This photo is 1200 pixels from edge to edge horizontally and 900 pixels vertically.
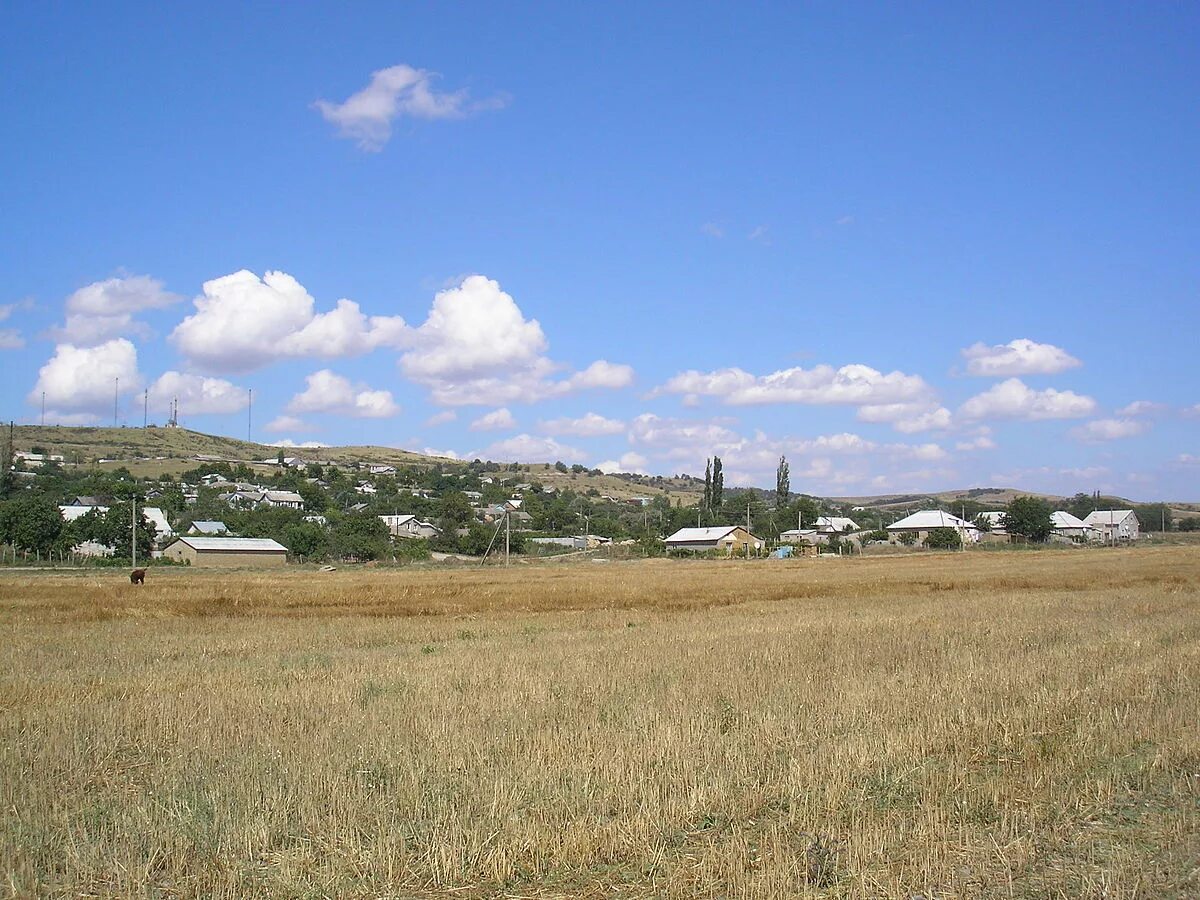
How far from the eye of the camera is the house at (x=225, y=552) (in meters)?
104

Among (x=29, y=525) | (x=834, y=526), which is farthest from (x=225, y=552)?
(x=834, y=526)

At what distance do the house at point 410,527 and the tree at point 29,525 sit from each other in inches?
1714

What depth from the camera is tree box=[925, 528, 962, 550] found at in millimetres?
127375

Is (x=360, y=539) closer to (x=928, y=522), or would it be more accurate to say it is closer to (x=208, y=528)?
(x=208, y=528)

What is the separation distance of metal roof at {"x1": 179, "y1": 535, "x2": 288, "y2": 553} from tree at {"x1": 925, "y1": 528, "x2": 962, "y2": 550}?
263 feet

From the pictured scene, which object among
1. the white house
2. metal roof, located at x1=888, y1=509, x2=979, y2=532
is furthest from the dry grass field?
metal roof, located at x1=888, y1=509, x2=979, y2=532

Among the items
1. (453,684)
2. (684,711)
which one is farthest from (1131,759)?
(453,684)

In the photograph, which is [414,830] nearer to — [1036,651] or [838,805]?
[838,805]

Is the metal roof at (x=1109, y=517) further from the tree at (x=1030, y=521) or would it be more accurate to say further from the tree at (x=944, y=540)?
the tree at (x=944, y=540)

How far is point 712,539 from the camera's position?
135500mm

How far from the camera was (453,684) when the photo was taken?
16.2 m

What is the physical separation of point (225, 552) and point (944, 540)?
285 ft

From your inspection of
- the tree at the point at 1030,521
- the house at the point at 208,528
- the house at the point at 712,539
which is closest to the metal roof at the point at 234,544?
the house at the point at 208,528

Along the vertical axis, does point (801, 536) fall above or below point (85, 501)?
below
